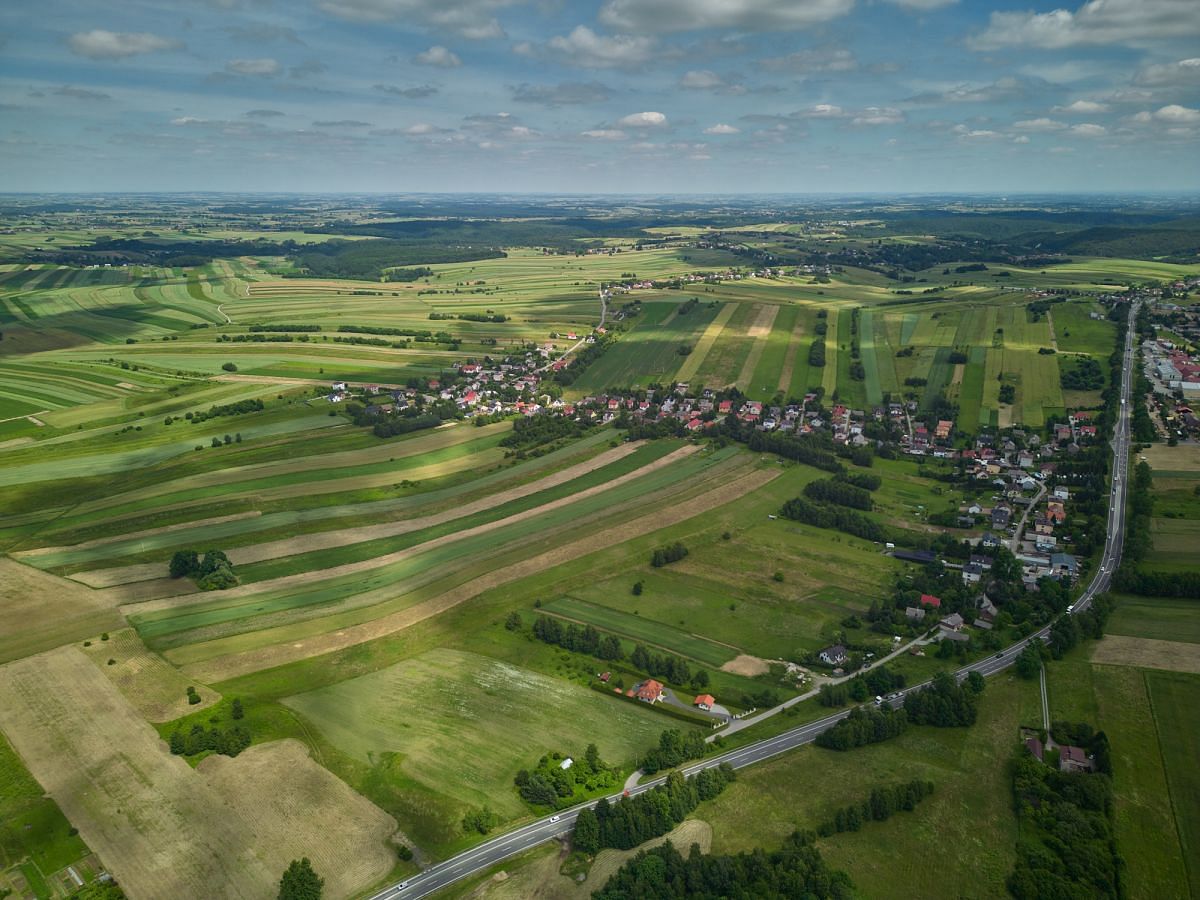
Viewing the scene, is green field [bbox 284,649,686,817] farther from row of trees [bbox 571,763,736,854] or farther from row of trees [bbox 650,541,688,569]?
→ row of trees [bbox 650,541,688,569]

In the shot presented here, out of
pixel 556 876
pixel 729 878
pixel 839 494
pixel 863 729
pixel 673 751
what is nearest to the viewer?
pixel 729 878

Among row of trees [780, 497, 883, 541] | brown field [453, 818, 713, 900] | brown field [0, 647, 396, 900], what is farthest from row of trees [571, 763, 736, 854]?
row of trees [780, 497, 883, 541]

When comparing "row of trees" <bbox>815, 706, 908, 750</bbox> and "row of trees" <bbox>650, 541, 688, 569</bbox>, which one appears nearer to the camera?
"row of trees" <bbox>815, 706, 908, 750</bbox>

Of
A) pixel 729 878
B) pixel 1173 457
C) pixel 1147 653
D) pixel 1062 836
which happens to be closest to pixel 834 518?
pixel 1147 653

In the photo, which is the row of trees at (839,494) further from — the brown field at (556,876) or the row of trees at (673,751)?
the brown field at (556,876)

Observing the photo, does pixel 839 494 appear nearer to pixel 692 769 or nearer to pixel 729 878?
pixel 692 769
